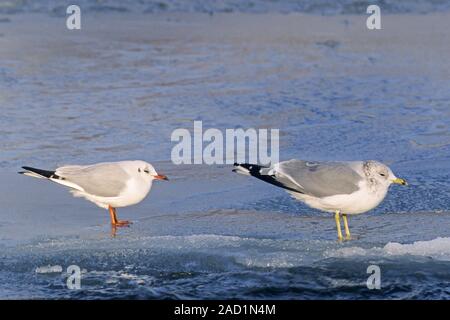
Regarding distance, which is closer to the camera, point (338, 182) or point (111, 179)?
point (338, 182)

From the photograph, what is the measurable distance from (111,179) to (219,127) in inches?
113

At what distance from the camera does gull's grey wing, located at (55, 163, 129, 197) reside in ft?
20.9

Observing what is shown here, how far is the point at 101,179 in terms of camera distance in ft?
21.0

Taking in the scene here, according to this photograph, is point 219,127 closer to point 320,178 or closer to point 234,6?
point 320,178

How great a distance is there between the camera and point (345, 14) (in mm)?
14992

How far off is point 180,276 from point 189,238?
48 cm

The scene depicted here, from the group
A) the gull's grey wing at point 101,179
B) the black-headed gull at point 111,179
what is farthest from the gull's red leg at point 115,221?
the gull's grey wing at point 101,179

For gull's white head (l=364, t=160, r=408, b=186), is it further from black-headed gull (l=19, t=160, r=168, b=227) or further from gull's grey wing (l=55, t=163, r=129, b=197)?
gull's grey wing (l=55, t=163, r=129, b=197)

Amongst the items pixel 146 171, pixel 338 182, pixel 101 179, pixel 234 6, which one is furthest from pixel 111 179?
pixel 234 6

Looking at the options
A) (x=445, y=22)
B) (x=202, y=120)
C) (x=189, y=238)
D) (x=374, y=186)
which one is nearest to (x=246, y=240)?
(x=189, y=238)

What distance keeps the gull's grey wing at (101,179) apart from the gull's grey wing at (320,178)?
97cm

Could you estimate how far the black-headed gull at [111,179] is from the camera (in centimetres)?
638

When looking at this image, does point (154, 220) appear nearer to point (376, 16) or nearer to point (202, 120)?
point (202, 120)
